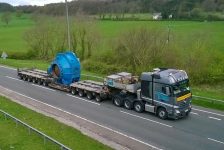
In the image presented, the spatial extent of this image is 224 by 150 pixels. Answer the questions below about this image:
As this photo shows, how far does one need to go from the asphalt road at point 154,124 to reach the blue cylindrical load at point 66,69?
1981 mm

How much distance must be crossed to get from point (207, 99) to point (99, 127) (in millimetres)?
9132

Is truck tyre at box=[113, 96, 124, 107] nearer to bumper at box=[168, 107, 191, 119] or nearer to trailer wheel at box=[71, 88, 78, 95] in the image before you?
bumper at box=[168, 107, 191, 119]

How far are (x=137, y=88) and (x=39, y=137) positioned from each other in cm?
879

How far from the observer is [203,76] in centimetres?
3288

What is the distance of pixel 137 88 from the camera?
2498 cm

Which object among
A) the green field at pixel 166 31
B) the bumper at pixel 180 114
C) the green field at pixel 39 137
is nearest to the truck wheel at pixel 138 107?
the bumper at pixel 180 114

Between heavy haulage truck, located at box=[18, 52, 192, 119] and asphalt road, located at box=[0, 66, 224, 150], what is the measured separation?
58cm

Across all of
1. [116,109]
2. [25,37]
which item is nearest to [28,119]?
[116,109]

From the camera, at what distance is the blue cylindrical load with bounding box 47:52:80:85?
31.0m

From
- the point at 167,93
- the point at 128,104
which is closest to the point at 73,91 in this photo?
the point at 128,104

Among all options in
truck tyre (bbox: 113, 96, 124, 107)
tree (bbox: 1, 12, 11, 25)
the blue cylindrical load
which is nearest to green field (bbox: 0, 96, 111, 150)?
truck tyre (bbox: 113, 96, 124, 107)

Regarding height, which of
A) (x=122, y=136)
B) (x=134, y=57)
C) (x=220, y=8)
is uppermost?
(x=220, y=8)

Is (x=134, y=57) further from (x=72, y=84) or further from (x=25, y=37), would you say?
(x=25, y=37)

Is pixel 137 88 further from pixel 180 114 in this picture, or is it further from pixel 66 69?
pixel 66 69
